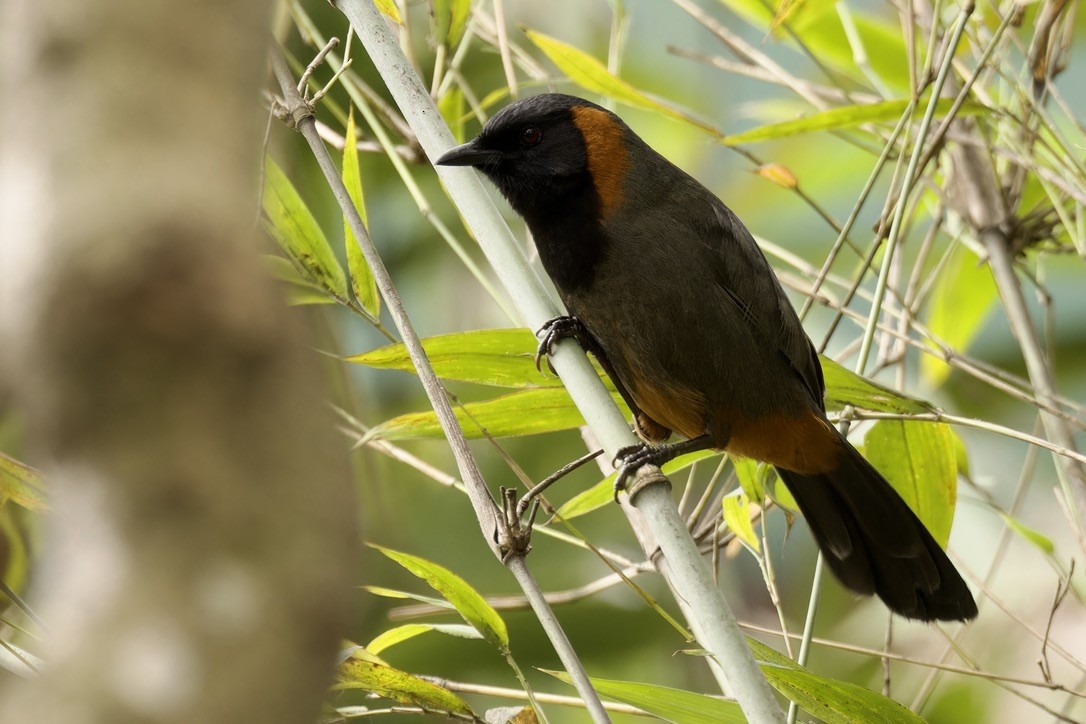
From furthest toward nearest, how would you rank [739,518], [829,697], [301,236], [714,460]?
[714,460]
[739,518]
[301,236]
[829,697]

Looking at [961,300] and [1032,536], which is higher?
[961,300]

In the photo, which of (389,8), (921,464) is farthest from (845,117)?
(389,8)

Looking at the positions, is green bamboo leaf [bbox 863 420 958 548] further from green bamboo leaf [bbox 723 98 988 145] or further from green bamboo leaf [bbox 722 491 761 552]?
green bamboo leaf [bbox 723 98 988 145]

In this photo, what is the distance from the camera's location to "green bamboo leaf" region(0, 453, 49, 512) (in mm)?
1601

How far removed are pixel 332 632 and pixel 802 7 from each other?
2.52 m

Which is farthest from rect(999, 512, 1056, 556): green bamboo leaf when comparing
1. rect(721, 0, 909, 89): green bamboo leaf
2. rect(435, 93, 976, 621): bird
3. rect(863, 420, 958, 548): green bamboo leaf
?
rect(721, 0, 909, 89): green bamboo leaf

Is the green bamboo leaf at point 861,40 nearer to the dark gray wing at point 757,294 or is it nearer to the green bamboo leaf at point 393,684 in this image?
the dark gray wing at point 757,294

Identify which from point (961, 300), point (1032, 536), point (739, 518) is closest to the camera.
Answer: point (739, 518)

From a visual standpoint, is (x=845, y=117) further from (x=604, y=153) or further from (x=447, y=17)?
(x=447, y=17)

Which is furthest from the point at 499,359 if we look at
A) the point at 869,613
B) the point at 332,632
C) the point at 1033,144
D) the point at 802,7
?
the point at 869,613

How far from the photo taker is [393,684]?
5.70ft

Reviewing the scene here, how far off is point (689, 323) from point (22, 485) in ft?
4.74

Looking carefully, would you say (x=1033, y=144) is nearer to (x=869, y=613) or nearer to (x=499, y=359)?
(x=499, y=359)

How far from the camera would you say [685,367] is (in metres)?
2.59
